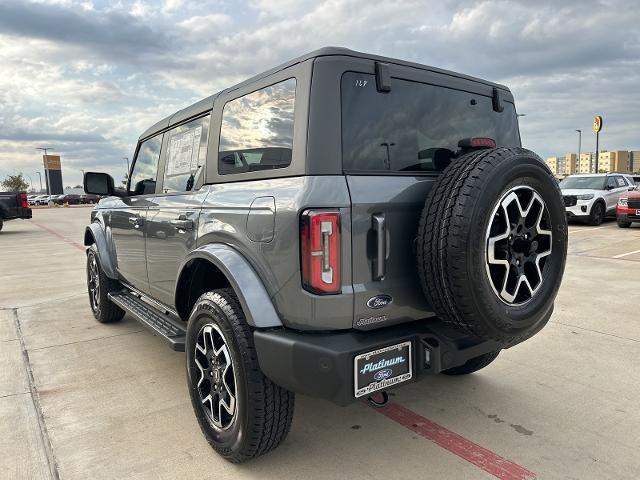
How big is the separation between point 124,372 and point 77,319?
1957 millimetres

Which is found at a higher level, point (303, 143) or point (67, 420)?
point (303, 143)

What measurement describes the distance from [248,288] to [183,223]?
0.95 meters

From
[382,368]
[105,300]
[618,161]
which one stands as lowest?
[105,300]

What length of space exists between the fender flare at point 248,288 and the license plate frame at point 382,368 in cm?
43

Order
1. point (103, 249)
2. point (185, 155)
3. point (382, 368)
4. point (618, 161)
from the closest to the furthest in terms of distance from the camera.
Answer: point (382, 368), point (185, 155), point (103, 249), point (618, 161)

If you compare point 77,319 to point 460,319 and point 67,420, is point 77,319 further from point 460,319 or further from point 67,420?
point 460,319

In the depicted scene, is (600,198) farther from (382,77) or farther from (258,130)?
(258,130)

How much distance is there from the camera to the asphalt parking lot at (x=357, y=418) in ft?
7.97

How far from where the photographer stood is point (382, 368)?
6.91 feet

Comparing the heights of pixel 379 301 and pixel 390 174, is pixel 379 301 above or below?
below

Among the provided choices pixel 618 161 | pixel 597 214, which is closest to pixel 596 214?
pixel 597 214

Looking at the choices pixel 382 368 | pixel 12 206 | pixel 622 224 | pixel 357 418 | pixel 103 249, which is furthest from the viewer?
pixel 12 206

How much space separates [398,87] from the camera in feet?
7.95

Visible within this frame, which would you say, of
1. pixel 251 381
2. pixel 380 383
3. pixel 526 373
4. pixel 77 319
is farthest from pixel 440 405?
pixel 77 319
